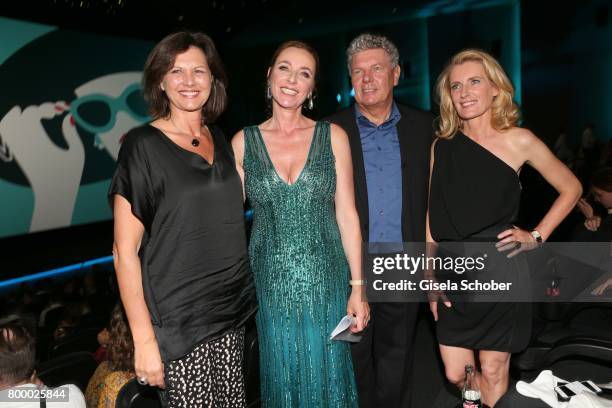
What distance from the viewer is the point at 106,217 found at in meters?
8.90

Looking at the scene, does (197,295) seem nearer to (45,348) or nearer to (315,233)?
(315,233)

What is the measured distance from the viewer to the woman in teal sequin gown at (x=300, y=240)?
196cm

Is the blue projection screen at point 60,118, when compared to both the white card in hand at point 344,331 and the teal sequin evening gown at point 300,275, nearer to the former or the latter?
the teal sequin evening gown at point 300,275

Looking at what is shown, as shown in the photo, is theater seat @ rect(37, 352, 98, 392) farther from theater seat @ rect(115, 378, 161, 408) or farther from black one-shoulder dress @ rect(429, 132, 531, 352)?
black one-shoulder dress @ rect(429, 132, 531, 352)

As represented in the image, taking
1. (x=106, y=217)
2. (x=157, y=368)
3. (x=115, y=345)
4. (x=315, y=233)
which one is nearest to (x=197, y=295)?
(x=157, y=368)

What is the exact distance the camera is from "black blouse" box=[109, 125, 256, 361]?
1604 millimetres

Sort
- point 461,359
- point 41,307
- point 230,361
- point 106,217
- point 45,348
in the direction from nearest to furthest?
point 230,361 → point 461,359 → point 45,348 → point 41,307 → point 106,217

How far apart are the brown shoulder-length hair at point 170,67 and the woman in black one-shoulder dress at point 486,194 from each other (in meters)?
0.99

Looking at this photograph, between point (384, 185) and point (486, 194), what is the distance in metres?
0.44

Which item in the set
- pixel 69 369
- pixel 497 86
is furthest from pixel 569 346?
pixel 69 369

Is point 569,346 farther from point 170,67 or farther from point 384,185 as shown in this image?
point 170,67

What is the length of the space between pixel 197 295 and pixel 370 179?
3.41 feet

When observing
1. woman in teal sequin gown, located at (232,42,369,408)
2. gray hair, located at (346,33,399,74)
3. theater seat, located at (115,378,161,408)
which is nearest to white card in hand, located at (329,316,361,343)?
woman in teal sequin gown, located at (232,42,369,408)

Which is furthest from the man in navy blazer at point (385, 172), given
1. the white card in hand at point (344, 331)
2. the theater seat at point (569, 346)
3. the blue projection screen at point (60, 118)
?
the blue projection screen at point (60, 118)
